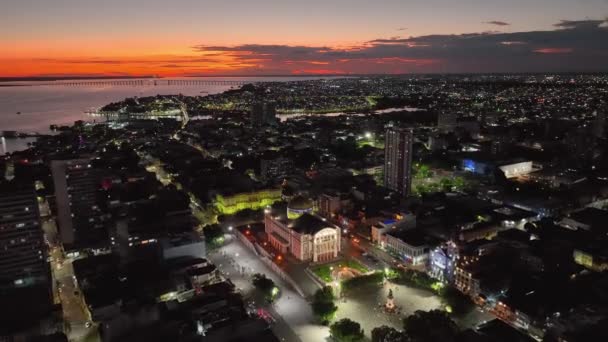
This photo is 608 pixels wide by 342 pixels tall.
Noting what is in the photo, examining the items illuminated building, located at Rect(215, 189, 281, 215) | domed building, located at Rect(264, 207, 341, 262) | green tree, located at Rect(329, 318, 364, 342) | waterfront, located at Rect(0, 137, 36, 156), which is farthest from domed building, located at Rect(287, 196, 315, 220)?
waterfront, located at Rect(0, 137, 36, 156)

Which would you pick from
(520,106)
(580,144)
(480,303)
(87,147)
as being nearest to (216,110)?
(87,147)

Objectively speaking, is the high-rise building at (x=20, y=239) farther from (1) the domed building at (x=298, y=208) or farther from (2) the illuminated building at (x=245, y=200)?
(1) the domed building at (x=298, y=208)

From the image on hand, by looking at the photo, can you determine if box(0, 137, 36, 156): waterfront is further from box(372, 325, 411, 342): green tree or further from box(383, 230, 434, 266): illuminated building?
box(372, 325, 411, 342): green tree

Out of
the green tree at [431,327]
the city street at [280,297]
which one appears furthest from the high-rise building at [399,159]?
the green tree at [431,327]

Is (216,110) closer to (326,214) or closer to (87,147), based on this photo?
(87,147)

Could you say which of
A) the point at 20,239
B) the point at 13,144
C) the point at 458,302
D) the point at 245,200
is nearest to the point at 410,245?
the point at 458,302

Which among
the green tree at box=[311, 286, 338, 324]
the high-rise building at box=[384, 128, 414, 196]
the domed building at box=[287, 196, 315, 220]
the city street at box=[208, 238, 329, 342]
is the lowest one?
the city street at box=[208, 238, 329, 342]
